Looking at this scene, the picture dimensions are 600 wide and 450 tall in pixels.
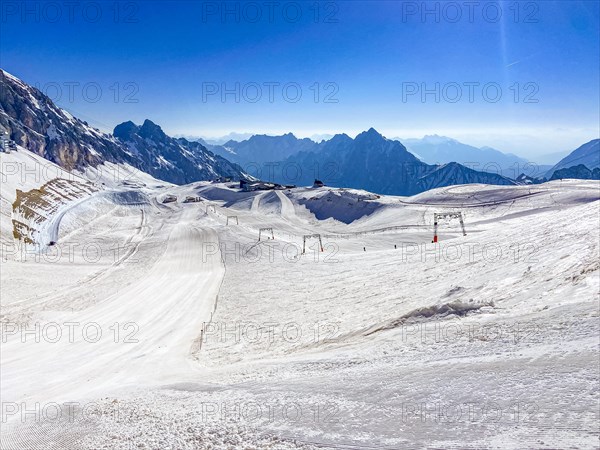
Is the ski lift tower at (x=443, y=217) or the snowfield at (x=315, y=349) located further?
the ski lift tower at (x=443, y=217)

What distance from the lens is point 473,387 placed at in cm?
736

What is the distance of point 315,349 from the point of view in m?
13.5

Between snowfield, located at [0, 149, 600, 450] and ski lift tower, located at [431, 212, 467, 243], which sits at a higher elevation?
ski lift tower, located at [431, 212, 467, 243]

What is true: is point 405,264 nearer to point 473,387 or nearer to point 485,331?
point 485,331

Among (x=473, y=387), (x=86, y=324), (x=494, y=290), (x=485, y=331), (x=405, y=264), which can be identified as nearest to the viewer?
(x=473, y=387)

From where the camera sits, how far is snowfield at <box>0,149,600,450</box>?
6945 mm

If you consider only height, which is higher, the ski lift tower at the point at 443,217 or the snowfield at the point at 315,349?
the ski lift tower at the point at 443,217

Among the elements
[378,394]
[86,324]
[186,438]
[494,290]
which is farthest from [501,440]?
[86,324]

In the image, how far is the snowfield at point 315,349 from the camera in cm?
695

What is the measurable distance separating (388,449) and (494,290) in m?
8.44

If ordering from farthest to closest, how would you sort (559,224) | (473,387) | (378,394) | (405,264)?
(405,264), (559,224), (378,394), (473,387)

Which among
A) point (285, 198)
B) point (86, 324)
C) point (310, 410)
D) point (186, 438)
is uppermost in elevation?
point (285, 198)

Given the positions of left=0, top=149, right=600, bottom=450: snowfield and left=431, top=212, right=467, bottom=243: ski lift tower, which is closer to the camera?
left=0, top=149, right=600, bottom=450: snowfield

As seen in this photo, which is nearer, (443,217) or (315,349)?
(315,349)
